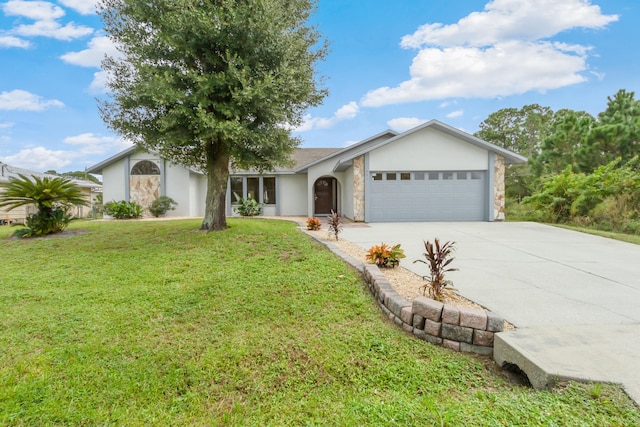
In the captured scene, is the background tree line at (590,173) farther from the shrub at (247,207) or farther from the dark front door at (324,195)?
the shrub at (247,207)

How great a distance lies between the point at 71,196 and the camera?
8820 millimetres

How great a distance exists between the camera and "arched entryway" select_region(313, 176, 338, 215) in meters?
17.4

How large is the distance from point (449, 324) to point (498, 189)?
12.4m

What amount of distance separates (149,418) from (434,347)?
8.32ft

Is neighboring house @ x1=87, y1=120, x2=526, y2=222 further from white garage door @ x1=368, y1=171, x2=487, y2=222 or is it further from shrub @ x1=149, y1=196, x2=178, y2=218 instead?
shrub @ x1=149, y1=196, x2=178, y2=218

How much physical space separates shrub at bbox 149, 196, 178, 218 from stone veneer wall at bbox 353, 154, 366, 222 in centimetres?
955

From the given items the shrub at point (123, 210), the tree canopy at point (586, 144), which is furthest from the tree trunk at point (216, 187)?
the tree canopy at point (586, 144)

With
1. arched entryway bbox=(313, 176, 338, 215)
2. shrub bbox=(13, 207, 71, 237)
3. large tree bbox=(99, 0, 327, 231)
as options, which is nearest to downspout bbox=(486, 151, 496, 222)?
arched entryway bbox=(313, 176, 338, 215)

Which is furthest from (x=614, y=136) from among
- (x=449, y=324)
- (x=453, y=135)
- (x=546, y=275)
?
(x=449, y=324)

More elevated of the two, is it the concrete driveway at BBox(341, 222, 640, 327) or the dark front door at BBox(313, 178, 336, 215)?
the dark front door at BBox(313, 178, 336, 215)

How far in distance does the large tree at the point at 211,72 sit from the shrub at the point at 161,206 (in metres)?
7.72

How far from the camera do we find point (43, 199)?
27.7ft

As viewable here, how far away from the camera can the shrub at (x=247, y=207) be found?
16000 millimetres

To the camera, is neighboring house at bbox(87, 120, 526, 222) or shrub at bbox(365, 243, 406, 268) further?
neighboring house at bbox(87, 120, 526, 222)
